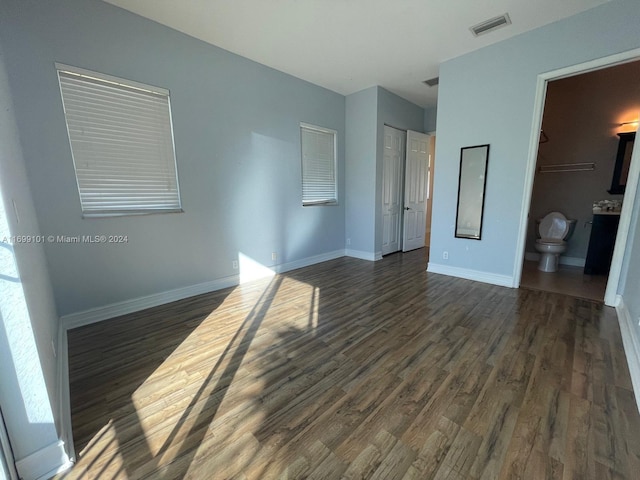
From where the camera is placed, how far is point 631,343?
6.45ft

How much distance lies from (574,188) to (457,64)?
275 cm

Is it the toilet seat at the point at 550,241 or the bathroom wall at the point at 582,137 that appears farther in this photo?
the toilet seat at the point at 550,241

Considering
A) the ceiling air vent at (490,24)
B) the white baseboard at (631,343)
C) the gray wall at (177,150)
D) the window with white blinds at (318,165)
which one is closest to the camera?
the white baseboard at (631,343)

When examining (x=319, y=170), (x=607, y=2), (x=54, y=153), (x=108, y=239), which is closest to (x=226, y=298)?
(x=108, y=239)

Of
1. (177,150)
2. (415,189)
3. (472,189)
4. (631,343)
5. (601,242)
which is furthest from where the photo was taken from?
(415,189)

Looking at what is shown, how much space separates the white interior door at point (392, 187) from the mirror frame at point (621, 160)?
2.97 metres

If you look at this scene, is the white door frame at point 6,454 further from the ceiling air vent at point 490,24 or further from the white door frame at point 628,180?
the ceiling air vent at point 490,24

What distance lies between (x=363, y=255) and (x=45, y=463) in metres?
4.31

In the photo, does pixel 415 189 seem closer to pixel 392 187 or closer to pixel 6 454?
pixel 392 187

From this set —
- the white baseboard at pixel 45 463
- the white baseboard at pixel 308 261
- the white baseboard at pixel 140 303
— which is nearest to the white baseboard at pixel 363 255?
the white baseboard at pixel 308 261

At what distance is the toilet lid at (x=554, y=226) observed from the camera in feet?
13.3

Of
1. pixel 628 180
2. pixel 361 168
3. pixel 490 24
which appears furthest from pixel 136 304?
pixel 628 180

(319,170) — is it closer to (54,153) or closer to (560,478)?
(54,153)

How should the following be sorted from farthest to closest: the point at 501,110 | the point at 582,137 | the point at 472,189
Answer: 1. the point at 582,137
2. the point at 472,189
3. the point at 501,110
